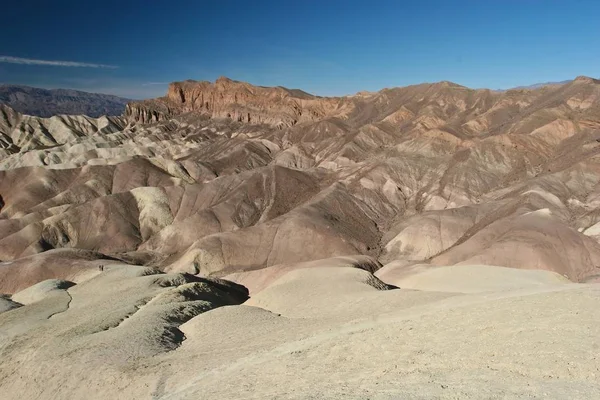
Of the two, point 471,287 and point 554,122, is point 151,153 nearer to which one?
A: point 554,122

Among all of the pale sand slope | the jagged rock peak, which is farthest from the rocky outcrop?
the pale sand slope

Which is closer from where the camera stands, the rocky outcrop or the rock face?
the rock face

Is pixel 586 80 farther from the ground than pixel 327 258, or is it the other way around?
pixel 586 80

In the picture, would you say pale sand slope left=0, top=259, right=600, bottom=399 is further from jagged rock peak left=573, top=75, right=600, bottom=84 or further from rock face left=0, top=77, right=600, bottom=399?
jagged rock peak left=573, top=75, right=600, bottom=84

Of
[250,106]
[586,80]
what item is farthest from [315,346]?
[250,106]

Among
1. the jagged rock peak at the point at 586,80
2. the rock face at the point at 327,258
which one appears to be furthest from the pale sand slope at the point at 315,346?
the jagged rock peak at the point at 586,80

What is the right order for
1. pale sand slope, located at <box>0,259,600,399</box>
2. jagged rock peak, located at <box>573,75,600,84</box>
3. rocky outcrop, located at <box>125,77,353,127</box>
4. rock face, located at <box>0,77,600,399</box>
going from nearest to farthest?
pale sand slope, located at <box>0,259,600,399</box> → rock face, located at <box>0,77,600,399</box> → jagged rock peak, located at <box>573,75,600,84</box> → rocky outcrop, located at <box>125,77,353,127</box>

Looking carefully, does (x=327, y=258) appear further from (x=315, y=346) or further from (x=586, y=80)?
(x=586, y=80)

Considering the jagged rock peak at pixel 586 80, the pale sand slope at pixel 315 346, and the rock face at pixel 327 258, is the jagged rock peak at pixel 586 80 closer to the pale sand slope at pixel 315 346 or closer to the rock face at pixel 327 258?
the rock face at pixel 327 258
